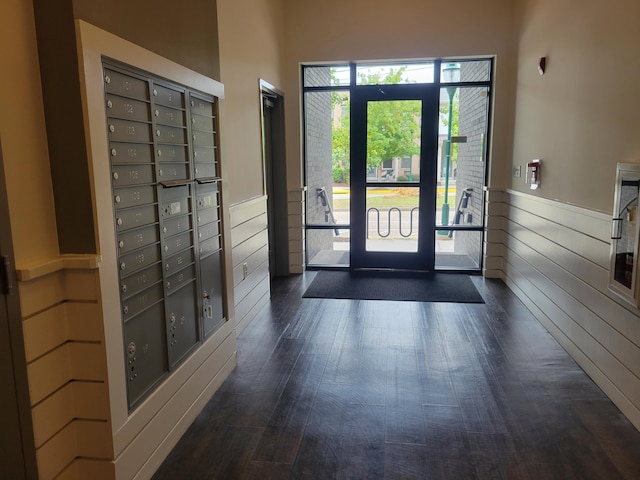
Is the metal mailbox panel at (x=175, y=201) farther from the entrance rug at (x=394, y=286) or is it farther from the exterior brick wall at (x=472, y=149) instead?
the exterior brick wall at (x=472, y=149)

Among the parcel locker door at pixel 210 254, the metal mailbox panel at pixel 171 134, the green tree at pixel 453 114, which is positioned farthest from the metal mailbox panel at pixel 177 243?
the green tree at pixel 453 114

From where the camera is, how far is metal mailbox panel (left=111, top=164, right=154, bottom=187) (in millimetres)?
1794

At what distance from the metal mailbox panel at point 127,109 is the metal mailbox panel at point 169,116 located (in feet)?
0.25

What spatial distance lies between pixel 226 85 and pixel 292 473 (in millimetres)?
2523

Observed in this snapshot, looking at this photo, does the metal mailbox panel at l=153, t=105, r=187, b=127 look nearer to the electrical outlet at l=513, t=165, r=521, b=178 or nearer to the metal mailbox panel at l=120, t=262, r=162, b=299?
the metal mailbox panel at l=120, t=262, r=162, b=299

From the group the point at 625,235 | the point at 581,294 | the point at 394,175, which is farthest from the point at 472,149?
the point at 625,235

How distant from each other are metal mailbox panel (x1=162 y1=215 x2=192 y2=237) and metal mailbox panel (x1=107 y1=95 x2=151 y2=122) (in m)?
0.48

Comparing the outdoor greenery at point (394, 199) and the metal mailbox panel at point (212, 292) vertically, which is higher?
the outdoor greenery at point (394, 199)

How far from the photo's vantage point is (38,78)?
1.56 m

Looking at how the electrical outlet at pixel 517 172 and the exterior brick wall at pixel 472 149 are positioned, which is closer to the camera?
the electrical outlet at pixel 517 172

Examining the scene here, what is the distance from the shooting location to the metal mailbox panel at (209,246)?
8.54ft

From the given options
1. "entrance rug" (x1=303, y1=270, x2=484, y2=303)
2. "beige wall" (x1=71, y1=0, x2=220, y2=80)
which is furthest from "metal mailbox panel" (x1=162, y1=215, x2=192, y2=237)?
"entrance rug" (x1=303, y1=270, x2=484, y2=303)

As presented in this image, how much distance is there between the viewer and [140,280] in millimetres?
1984

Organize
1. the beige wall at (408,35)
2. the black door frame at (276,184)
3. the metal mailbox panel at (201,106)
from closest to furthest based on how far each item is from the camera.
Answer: the metal mailbox panel at (201,106) < the beige wall at (408,35) < the black door frame at (276,184)
